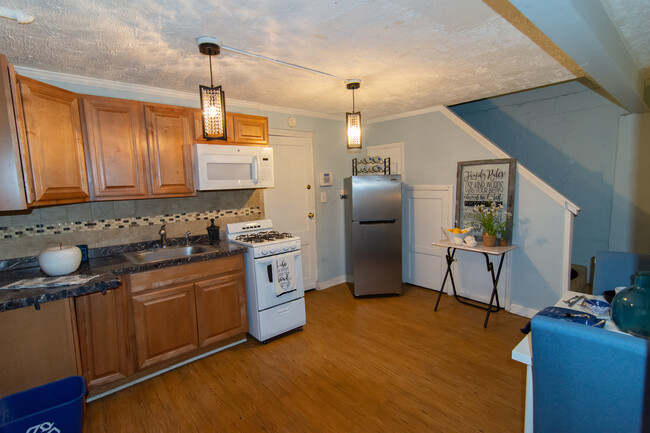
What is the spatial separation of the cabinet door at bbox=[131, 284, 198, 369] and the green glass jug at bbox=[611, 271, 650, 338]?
2.60 metres

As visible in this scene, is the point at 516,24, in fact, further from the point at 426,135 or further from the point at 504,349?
the point at 504,349

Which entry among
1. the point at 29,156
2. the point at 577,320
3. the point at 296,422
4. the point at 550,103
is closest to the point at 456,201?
the point at 550,103

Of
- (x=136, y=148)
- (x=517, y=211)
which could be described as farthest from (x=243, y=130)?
(x=517, y=211)

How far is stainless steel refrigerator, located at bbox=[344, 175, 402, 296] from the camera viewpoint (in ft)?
12.6

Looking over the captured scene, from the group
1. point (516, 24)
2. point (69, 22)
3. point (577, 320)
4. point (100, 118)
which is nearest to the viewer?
point (577, 320)

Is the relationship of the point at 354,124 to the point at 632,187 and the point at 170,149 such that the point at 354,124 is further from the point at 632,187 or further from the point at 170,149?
the point at 632,187

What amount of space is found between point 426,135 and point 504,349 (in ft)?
8.25

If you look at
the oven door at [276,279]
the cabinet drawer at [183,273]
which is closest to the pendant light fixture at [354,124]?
the oven door at [276,279]

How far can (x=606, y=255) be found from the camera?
207cm

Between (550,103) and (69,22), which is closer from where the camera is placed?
(69,22)

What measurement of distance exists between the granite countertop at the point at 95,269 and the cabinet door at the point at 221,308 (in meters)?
0.24

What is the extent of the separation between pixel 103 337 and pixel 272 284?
1.28 m

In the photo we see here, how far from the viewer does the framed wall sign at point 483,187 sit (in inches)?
Answer: 131

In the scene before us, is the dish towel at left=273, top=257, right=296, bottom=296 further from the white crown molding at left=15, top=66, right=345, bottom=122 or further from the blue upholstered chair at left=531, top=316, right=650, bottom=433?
the blue upholstered chair at left=531, top=316, right=650, bottom=433
